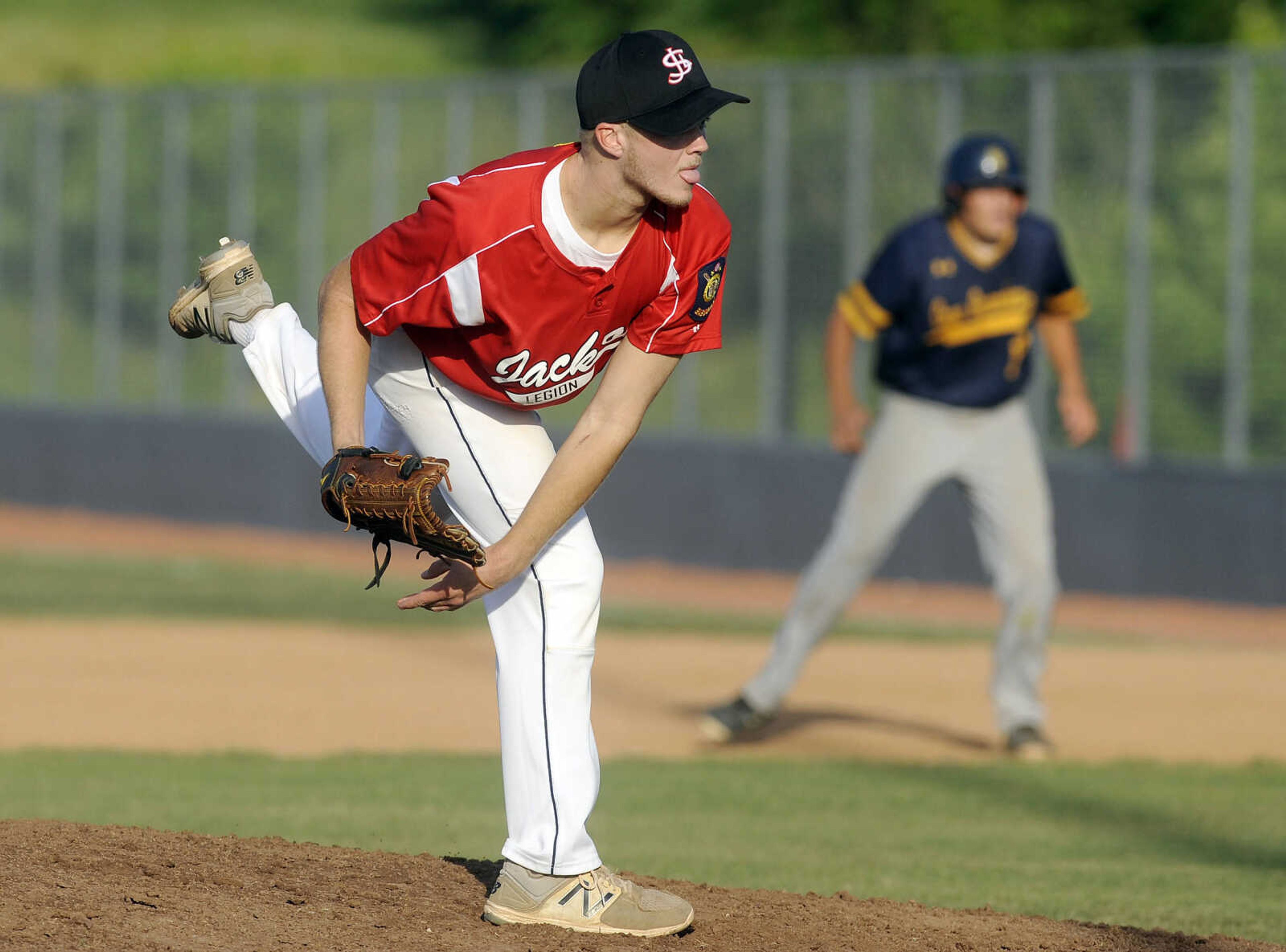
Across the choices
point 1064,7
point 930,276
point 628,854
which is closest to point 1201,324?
point 930,276

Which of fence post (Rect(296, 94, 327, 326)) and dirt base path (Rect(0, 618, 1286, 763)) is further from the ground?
fence post (Rect(296, 94, 327, 326))

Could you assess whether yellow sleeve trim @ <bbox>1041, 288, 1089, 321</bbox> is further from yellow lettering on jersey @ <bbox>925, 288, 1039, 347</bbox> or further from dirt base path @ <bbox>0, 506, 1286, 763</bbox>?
dirt base path @ <bbox>0, 506, 1286, 763</bbox>

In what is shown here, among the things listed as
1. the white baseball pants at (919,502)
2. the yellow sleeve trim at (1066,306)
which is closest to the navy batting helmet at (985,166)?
the yellow sleeve trim at (1066,306)

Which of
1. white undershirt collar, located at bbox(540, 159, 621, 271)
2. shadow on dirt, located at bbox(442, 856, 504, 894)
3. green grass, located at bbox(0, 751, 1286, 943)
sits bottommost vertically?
green grass, located at bbox(0, 751, 1286, 943)

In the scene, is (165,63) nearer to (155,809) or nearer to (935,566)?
(935,566)

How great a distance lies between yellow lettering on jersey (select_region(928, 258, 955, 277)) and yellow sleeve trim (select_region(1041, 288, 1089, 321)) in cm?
51

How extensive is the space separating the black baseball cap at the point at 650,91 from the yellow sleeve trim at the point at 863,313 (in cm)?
384

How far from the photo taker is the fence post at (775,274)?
15.9 meters

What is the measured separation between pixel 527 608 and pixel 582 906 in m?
0.67

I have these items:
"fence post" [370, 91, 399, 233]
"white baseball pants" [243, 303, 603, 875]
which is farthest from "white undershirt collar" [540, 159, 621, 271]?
"fence post" [370, 91, 399, 233]

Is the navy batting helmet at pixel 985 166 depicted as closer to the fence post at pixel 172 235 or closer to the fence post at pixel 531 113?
the fence post at pixel 531 113

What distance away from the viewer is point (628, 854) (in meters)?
6.02

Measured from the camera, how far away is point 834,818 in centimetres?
670

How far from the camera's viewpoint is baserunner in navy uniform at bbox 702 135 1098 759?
7680 millimetres
